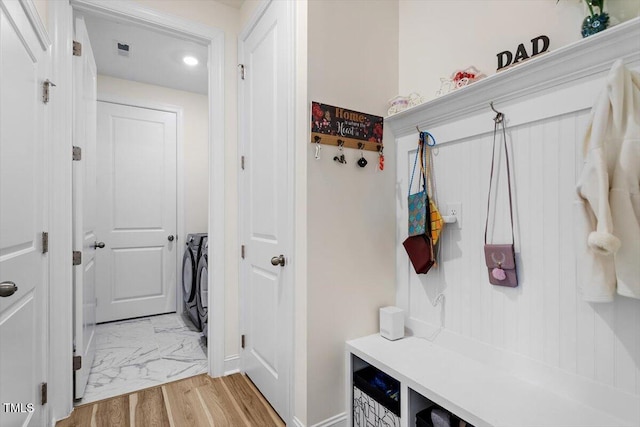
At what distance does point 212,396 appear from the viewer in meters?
1.96

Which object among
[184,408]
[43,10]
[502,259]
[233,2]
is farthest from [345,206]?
[43,10]

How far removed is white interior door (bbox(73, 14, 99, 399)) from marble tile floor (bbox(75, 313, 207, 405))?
0.19m

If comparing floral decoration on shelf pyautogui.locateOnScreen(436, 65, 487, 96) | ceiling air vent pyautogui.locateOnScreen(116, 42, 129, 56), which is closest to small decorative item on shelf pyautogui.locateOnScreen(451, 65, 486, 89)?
floral decoration on shelf pyautogui.locateOnScreen(436, 65, 487, 96)

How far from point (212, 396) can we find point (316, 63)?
6.58 ft

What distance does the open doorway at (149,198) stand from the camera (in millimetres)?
2705

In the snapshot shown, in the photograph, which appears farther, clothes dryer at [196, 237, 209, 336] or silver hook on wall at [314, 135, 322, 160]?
clothes dryer at [196, 237, 209, 336]

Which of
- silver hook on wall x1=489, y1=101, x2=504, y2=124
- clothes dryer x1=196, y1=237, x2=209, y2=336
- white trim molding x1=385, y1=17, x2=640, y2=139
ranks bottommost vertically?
clothes dryer x1=196, y1=237, x2=209, y2=336

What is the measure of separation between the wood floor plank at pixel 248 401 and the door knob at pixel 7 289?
1261 millimetres

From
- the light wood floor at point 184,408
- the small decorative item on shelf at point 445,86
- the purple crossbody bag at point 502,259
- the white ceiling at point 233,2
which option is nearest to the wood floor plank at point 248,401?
the light wood floor at point 184,408

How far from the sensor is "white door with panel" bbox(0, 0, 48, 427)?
1141 mm

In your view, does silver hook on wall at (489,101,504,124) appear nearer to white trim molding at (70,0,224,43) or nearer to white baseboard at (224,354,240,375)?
white trim molding at (70,0,224,43)

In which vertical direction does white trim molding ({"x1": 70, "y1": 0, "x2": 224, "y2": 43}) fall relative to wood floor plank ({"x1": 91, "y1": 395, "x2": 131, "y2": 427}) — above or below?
above

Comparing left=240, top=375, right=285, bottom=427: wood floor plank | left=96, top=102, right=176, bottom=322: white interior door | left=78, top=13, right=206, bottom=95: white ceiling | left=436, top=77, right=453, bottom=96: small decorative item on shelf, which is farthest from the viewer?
left=96, top=102, right=176, bottom=322: white interior door

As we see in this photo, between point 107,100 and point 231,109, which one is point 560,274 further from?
point 107,100
